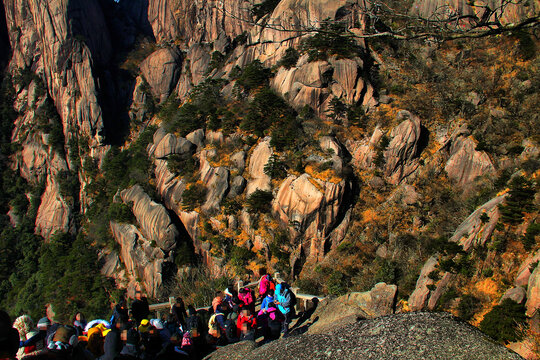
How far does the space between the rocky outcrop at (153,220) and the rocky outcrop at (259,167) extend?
668cm

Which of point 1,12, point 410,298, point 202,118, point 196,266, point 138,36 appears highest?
point 1,12

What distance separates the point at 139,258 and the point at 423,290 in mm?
21176

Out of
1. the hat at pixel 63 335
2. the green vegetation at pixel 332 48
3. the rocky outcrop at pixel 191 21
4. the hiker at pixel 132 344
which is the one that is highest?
the rocky outcrop at pixel 191 21

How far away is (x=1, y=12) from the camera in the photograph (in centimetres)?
5016

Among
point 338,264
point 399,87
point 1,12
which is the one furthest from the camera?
point 1,12

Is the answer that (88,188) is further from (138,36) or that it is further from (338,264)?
(338,264)

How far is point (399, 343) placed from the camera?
16.9 feet

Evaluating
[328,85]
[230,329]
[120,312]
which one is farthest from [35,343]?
[328,85]

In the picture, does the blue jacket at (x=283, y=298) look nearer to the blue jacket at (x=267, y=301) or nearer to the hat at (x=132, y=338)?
the blue jacket at (x=267, y=301)

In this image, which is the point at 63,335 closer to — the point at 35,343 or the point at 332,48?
the point at 35,343

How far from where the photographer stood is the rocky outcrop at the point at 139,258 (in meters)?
24.9

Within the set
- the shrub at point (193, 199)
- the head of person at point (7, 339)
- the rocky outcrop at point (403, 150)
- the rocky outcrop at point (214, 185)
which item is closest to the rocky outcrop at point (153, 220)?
the shrub at point (193, 199)

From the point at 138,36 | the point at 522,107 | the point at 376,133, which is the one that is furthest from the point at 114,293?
the point at 138,36

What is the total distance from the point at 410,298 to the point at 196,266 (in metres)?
16.5
